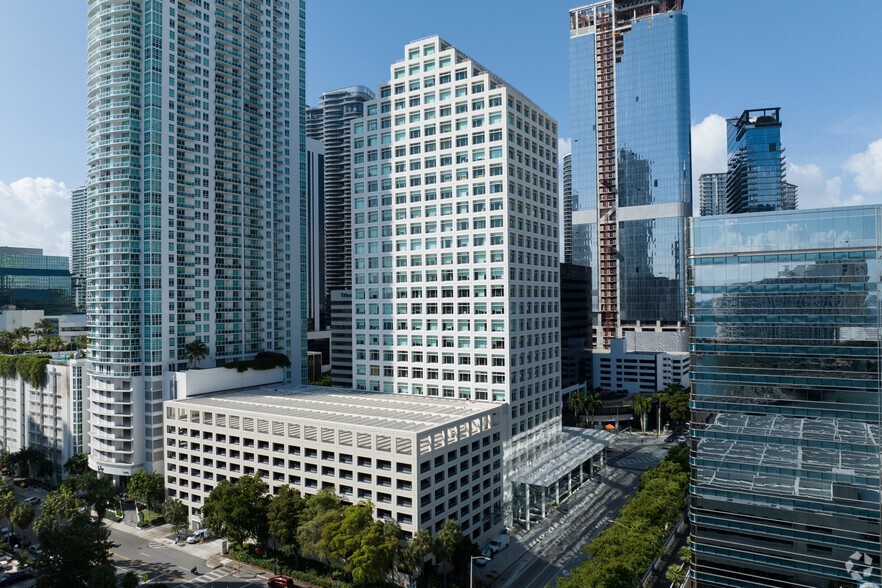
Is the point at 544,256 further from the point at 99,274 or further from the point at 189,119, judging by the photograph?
the point at 99,274

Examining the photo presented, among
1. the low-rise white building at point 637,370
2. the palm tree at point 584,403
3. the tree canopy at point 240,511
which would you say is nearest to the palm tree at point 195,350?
the tree canopy at point 240,511

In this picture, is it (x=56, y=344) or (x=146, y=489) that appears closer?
(x=146, y=489)

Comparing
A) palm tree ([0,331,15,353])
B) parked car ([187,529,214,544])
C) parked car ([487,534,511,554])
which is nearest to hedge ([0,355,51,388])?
palm tree ([0,331,15,353])

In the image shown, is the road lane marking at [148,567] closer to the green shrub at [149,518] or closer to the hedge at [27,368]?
the green shrub at [149,518]

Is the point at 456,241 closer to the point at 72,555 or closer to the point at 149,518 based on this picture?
the point at 72,555

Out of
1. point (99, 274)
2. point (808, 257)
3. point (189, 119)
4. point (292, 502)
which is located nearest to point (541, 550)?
point (292, 502)

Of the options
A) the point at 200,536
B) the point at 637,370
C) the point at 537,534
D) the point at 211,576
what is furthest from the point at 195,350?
the point at 637,370

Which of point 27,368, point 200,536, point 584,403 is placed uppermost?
point 27,368
